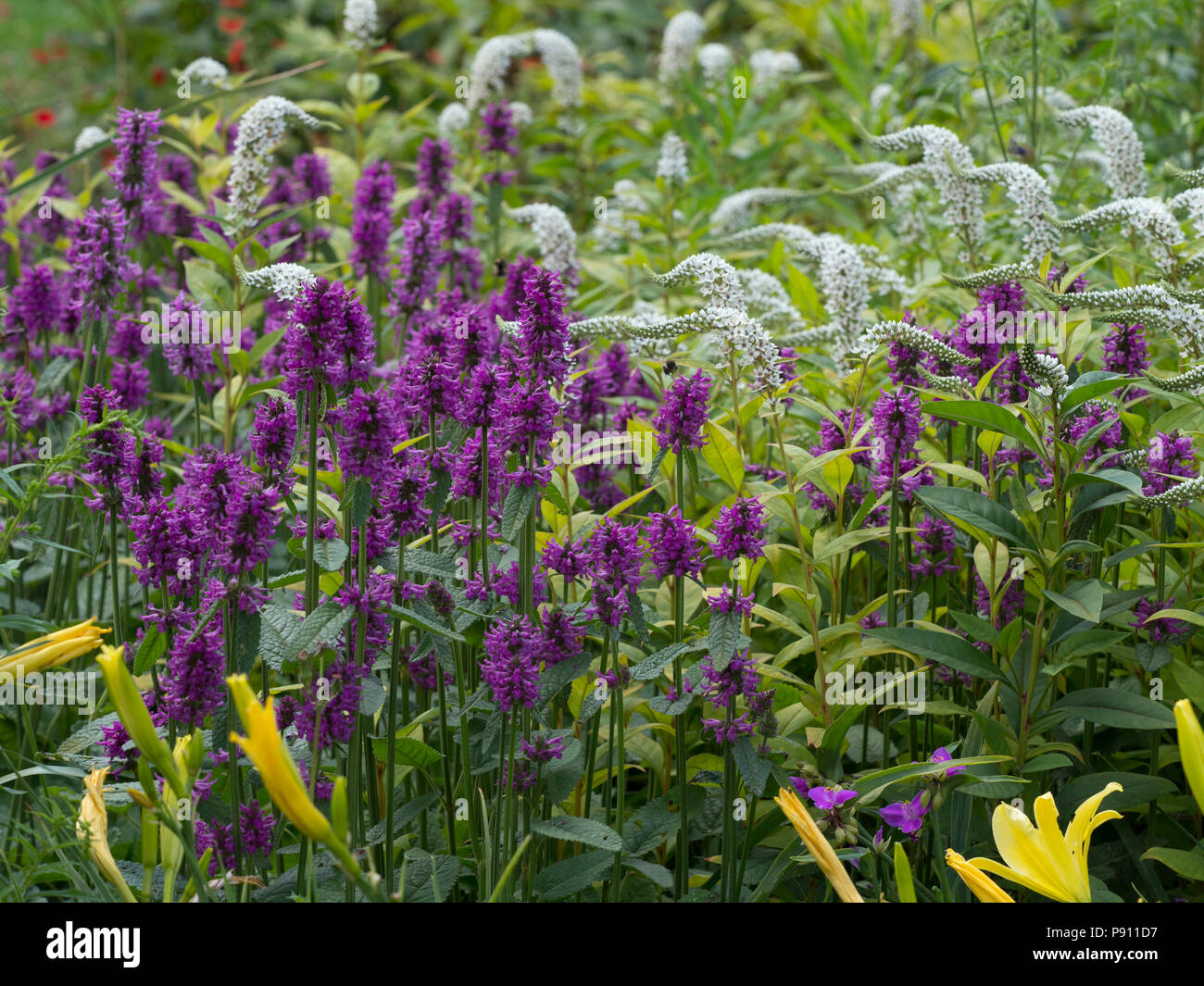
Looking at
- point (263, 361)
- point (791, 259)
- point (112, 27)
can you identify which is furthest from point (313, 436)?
point (112, 27)

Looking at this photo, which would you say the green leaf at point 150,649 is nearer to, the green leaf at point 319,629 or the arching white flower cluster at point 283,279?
the green leaf at point 319,629

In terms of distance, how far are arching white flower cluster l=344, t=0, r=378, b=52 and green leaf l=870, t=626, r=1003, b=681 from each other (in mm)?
2905

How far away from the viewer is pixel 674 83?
203 inches

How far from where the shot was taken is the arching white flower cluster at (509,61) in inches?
163

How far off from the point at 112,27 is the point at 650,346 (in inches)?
295

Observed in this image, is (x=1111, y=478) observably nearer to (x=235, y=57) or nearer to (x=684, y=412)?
(x=684, y=412)

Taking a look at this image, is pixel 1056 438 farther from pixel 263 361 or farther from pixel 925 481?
pixel 263 361

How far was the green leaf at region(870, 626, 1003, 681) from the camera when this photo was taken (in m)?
1.99

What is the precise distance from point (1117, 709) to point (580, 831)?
88 cm

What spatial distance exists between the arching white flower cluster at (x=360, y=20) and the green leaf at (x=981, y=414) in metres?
2.80

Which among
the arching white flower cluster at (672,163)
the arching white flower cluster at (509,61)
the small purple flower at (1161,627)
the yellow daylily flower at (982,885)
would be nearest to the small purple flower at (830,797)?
the yellow daylily flower at (982,885)

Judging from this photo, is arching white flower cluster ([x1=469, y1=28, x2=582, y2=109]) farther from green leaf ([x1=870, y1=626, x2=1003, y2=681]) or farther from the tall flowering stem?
green leaf ([x1=870, y1=626, x2=1003, y2=681])

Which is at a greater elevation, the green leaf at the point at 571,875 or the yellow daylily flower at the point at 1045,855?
the yellow daylily flower at the point at 1045,855

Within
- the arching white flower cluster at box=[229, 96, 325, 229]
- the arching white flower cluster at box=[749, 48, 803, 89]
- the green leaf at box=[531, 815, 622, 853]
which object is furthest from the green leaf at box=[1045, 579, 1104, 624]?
the arching white flower cluster at box=[749, 48, 803, 89]
